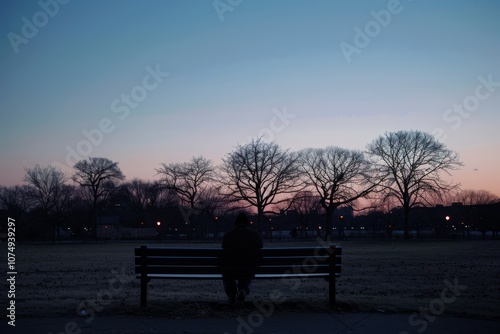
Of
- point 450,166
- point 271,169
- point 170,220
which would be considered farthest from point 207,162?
point 450,166

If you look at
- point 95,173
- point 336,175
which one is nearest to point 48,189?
point 95,173

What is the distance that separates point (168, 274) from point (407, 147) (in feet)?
200

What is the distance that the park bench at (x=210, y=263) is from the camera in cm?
877

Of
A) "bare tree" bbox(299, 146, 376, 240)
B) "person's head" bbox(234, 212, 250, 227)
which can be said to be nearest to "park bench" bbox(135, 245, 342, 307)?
"person's head" bbox(234, 212, 250, 227)

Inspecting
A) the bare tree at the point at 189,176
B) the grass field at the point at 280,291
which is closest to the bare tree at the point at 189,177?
the bare tree at the point at 189,176

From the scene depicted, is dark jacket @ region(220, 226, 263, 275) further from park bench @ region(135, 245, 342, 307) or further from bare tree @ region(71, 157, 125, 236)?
bare tree @ region(71, 157, 125, 236)

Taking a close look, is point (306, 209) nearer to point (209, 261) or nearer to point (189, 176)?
point (189, 176)

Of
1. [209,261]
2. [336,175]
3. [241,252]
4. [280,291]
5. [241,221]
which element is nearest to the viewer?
[209,261]

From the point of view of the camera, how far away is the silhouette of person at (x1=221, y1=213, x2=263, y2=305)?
8805 mm

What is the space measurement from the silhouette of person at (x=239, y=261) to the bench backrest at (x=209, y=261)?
0.42 feet

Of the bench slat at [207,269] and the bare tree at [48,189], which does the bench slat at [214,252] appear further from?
the bare tree at [48,189]

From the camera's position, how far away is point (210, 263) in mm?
A: 8828

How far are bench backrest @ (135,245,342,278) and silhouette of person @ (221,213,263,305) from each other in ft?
0.42

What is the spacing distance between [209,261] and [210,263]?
0.04m
